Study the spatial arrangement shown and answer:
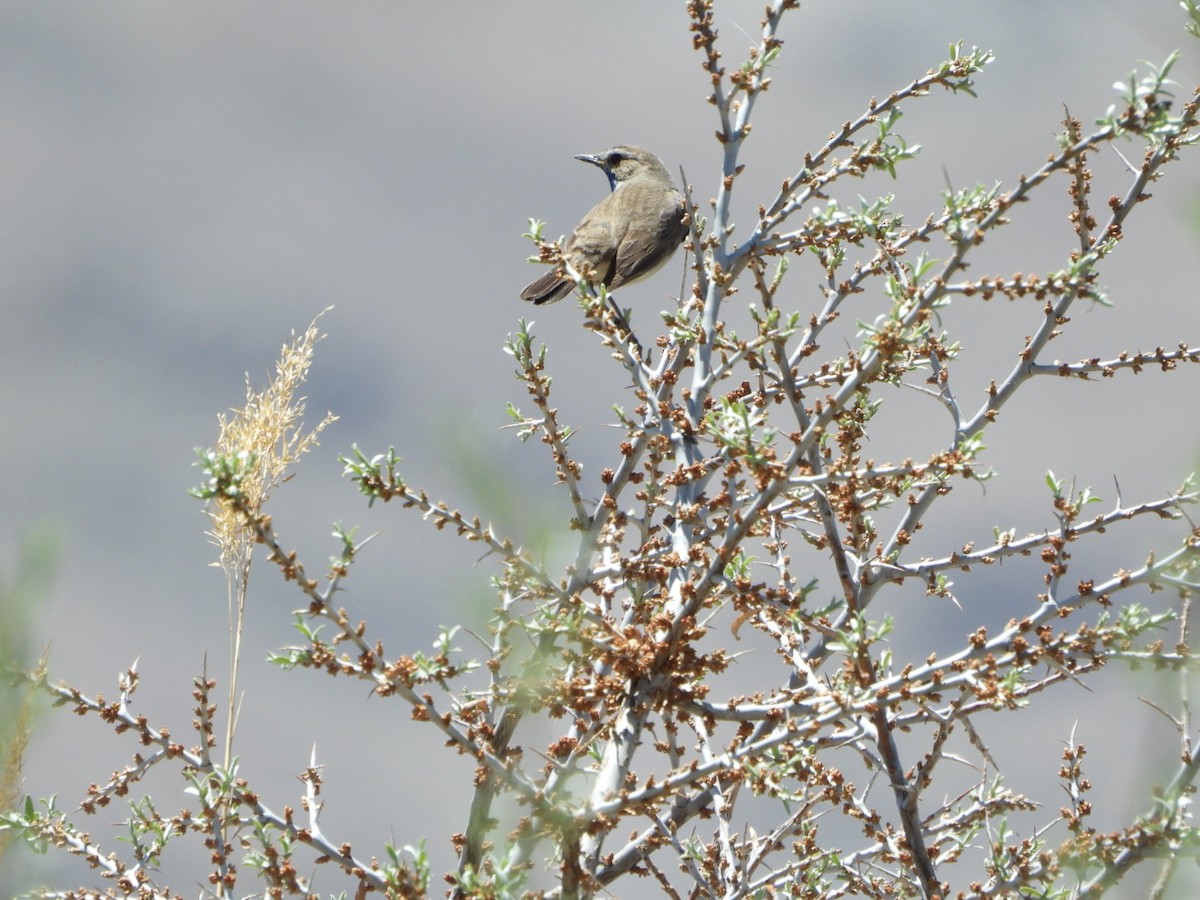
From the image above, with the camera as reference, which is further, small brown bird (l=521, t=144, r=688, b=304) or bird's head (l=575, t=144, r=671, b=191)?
bird's head (l=575, t=144, r=671, b=191)

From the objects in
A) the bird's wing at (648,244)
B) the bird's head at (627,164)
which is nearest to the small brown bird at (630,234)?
the bird's wing at (648,244)

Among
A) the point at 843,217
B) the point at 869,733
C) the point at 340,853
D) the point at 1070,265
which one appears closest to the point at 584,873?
the point at 340,853

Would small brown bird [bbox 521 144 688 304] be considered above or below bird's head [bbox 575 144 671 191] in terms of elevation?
below

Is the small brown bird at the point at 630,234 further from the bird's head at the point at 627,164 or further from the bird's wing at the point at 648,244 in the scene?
the bird's head at the point at 627,164

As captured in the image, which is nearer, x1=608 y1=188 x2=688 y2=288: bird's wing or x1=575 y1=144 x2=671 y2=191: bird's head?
x1=608 y1=188 x2=688 y2=288: bird's wing

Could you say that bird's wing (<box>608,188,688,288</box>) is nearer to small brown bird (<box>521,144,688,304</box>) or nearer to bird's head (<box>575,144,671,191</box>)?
small brown bird (<box>521,144,688,304</box>)

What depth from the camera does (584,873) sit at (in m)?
3.04

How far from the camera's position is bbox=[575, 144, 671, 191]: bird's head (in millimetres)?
9828

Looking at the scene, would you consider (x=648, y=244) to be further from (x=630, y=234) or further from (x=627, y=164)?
(x=627, y=164)

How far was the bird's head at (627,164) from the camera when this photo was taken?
387 inches

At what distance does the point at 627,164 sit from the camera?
10.0 meters

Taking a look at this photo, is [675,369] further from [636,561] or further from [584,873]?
[584,873]

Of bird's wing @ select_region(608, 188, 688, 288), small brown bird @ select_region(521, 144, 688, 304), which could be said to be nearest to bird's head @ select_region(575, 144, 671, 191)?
small brown bird @ select_region(521, 144, 688, 304)

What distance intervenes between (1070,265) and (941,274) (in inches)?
13.0
